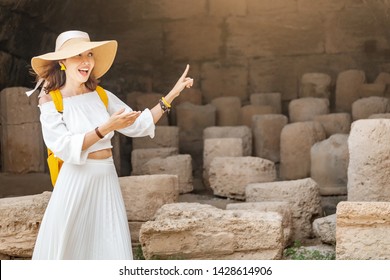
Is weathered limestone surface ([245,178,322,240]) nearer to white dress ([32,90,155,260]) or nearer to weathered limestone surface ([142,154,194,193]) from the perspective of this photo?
weathered limestone surface ([142,154,194,193])

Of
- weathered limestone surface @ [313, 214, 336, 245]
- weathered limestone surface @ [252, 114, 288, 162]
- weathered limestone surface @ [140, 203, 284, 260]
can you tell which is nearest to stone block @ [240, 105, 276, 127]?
weathered limestone surface @ [252, 114, 288, 162]

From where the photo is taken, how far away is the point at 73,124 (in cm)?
591

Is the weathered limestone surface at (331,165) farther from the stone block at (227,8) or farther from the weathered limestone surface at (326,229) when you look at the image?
the stone block at (227,8)

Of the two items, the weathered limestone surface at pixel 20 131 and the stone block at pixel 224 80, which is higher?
the stone block at pixel 224 80

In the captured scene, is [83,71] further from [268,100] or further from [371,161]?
[268,100]

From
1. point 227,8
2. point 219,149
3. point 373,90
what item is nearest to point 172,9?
point 227,8

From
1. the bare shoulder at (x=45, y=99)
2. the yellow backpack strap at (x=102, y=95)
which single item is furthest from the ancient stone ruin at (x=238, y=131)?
the bare shoulder at (x=45, y=99)

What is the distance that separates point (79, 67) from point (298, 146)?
4577 mm

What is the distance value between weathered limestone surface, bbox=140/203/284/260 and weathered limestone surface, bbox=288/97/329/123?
386 cm

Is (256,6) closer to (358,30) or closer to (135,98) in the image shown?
(358,30)

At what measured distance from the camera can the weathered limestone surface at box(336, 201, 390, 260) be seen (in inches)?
269

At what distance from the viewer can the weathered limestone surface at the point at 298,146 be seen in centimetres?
1004

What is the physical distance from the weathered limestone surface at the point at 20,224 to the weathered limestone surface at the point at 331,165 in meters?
3.57
